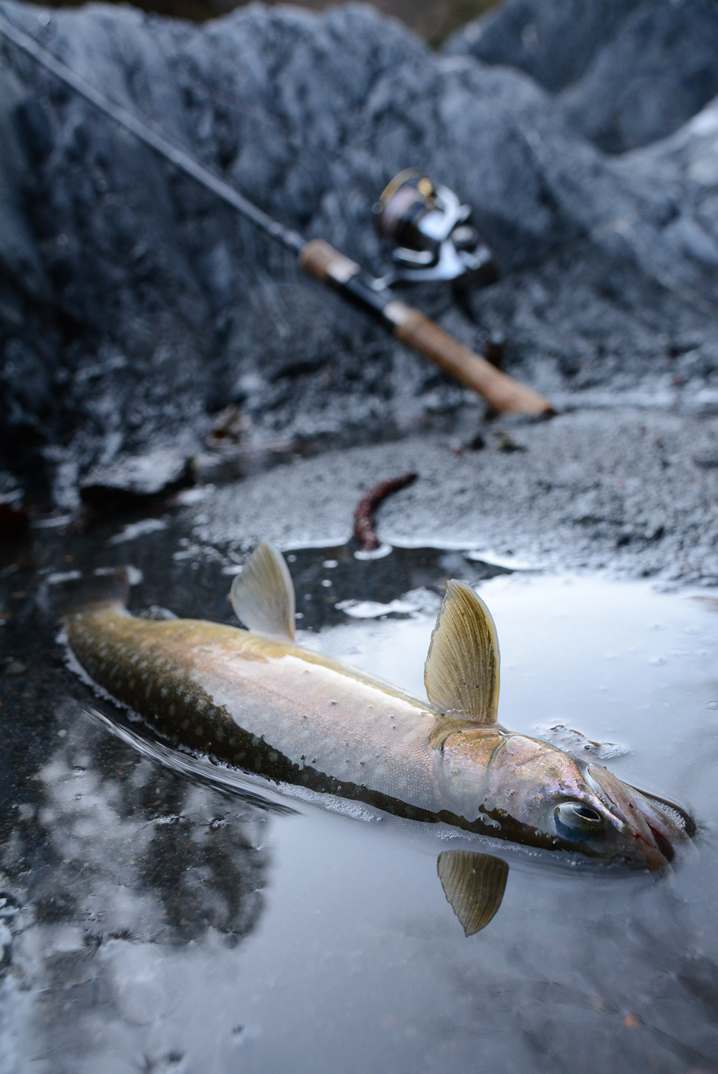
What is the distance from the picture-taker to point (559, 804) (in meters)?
1.60

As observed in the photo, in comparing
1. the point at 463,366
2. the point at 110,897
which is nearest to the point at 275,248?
the point at 463,366

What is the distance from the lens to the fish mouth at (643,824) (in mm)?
1542

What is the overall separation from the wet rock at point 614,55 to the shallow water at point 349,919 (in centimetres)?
1615

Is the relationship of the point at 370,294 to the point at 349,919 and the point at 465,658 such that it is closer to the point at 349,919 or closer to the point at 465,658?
the point at 465,658

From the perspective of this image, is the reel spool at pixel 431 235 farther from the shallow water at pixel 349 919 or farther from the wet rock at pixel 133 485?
the shallow water at pixel 349 919

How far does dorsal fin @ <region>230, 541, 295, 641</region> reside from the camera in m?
2.52

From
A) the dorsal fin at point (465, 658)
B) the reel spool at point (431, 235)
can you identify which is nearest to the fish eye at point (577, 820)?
the dorsal fin at point (465, 658)

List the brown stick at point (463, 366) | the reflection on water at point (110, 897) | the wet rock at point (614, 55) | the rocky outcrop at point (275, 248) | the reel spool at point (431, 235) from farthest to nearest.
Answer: the wet rock at point (614, 55), the rocky outcrop at point (275, 248), the reel spool at point (431, 235), the brown stick at point (463, 366), the reflection on water at point (110, 897)

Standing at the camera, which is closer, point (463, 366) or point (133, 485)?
point (133, 485)

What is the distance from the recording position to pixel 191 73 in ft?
25.4

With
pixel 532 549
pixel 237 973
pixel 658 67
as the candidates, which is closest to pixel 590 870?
pixel 237 973

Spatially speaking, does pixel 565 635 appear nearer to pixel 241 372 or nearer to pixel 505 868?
pixel 505 868

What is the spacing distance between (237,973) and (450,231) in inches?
204

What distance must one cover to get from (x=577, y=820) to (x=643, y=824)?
0.15m
